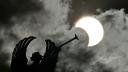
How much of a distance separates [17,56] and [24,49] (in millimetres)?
837

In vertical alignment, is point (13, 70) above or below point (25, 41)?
below

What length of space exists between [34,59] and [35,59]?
0.30 ft

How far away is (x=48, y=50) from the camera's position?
28.0 metres

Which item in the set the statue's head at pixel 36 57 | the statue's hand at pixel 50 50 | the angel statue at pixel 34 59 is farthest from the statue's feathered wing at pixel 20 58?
the statue's hand at pixel 50 50

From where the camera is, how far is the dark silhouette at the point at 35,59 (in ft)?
87.6

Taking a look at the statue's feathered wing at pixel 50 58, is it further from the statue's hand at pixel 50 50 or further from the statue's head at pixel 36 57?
the statue's head at pixel 36 57

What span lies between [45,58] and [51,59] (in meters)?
0.54

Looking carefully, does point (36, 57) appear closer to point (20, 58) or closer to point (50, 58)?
point (50, 58)

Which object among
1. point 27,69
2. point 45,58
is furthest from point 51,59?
point 27,69

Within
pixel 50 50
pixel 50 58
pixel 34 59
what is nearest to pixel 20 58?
pixel 34 59

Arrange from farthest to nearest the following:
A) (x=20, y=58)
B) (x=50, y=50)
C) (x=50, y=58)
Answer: (x=50, y=50) → (x=50, y=58) → (x=20, y=58)

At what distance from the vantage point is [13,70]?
26.6 m

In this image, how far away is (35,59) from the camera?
27.8m

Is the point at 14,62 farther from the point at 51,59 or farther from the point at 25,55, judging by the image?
the point at 51,59
